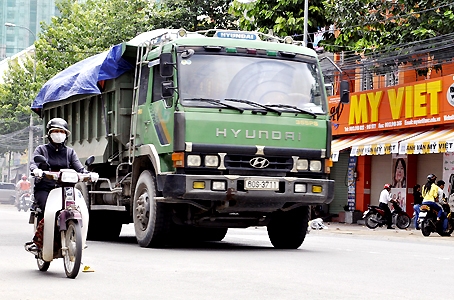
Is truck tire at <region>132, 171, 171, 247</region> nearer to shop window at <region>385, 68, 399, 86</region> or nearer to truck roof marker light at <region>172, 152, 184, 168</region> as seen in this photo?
truck roof marker light at <region>172, 152, 184, 168</region>

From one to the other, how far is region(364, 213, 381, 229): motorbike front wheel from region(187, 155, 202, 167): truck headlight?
1642 centimetres

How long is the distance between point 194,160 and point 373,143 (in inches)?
718

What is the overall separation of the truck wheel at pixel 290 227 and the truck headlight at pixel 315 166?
2.99ft

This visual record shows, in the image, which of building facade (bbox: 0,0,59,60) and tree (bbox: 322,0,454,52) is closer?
tree (bbox: 322,0,454,52)

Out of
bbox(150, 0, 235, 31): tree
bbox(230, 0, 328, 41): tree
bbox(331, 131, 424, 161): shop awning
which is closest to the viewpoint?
bbox(331, 131, 424, 161): shop awning

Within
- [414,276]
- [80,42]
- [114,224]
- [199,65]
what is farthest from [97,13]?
[414,276]

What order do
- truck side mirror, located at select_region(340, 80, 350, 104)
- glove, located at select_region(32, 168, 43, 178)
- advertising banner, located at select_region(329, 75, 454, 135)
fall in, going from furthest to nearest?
advertising banner, located at select_region(329, 75, 454, 135) → truck side mirror, located at select_region(340, 80, 350, 104) → glove, located at select_region(32, 168, 43, 178)

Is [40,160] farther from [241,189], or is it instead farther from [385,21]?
[385,21]

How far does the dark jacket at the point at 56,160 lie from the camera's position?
1013cm

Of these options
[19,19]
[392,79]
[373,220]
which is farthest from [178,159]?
[19,19]

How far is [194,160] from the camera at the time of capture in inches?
523

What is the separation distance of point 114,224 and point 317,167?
4800 millimetres

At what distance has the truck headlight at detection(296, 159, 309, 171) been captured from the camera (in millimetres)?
13812

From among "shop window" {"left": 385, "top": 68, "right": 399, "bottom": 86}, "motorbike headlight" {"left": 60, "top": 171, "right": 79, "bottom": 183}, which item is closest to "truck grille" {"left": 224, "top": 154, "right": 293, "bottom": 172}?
"motorbike headlight" {"left": 60, "top": 171, "right": 79, "bottom": 183}
